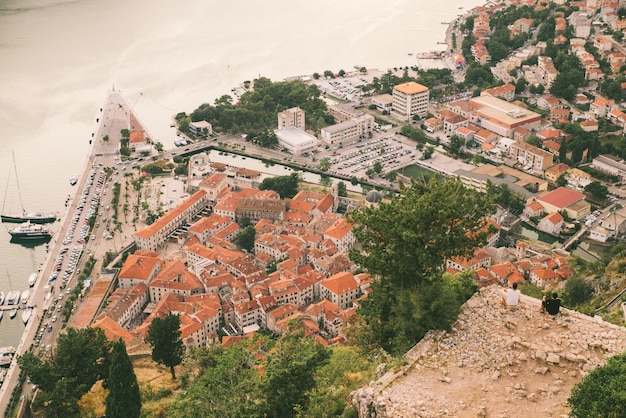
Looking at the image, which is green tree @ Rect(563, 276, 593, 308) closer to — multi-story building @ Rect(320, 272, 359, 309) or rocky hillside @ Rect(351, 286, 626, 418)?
multi-story building @ Rect(320, 272, 359, 309)

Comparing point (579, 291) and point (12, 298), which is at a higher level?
point (579, 291)

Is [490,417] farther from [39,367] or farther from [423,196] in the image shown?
[39,367]

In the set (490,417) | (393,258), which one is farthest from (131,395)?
(490,417)

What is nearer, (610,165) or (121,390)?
(121,390)

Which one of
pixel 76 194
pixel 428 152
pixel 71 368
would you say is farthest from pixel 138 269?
pixel 428 152

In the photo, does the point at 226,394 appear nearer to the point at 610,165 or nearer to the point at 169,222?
the point at 169,222

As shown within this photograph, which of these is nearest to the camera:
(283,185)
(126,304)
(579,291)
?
(579,291)

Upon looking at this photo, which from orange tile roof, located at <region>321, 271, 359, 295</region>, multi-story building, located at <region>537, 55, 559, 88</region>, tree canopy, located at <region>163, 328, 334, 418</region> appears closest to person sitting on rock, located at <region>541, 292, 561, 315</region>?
tree canopy, located at <region>163, 328, 334, 418</region>
